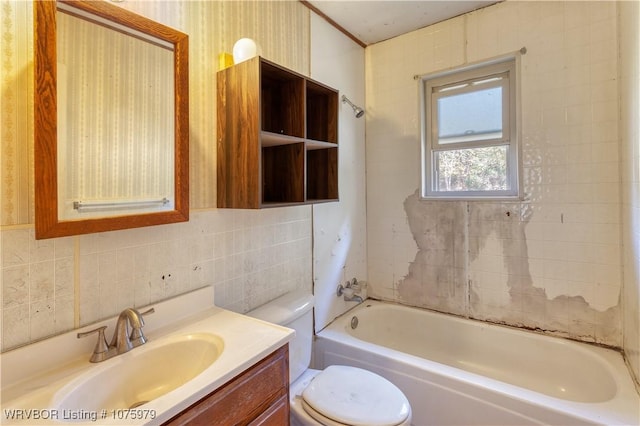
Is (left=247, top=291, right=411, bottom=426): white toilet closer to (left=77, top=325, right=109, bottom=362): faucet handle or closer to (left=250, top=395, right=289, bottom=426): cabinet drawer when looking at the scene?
(left=250, top=395, right=289, bottom=426): cabinet drawer

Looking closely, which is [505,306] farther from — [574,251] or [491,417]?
[491,417]

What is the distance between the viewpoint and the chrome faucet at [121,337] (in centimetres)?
94

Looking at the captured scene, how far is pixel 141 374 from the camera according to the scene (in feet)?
3.22

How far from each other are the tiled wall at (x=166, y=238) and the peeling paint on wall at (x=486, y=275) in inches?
35.5

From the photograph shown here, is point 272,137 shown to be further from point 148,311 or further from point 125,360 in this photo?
point 125,360

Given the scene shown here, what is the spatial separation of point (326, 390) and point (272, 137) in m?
1.14

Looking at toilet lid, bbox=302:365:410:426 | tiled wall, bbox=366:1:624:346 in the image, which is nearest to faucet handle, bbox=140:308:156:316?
toilet lid, bbox=302:365:410:426

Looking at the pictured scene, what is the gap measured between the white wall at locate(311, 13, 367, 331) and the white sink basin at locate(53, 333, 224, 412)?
3.22ft

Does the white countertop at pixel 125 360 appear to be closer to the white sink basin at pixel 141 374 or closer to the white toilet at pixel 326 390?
the white sink basin at pixel 141 374

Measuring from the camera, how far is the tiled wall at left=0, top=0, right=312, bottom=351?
2.77 ft

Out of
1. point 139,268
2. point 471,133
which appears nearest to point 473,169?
point 471,133

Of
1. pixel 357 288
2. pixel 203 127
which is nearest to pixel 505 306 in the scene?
pixel 357 288

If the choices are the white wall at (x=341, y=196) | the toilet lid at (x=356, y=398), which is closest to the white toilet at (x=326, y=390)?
the toilet lid at (x=356, y=398)

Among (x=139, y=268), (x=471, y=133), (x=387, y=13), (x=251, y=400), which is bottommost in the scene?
(x=251, y=400)
